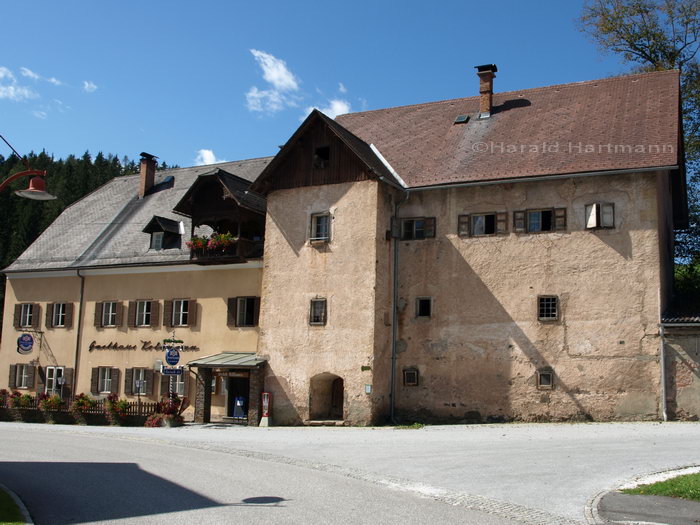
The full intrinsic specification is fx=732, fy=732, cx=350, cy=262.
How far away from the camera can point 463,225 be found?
27.7 m

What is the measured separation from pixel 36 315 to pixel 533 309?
2496cm

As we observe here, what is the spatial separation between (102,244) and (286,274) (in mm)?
13039

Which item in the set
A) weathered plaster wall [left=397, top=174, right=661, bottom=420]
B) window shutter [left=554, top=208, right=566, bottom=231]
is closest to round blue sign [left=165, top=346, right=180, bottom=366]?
weathered plaster wall [left=397, top=174, right=661, bottom=420]

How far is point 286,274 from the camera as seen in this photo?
28.7m

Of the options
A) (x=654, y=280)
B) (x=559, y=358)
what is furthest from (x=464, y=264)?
(x=654, y=280)

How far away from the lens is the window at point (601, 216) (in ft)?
83.1

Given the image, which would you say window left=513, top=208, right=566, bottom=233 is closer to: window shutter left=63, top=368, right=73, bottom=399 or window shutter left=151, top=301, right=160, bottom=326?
window shutter left=151, top=301, right=160, bottom=326

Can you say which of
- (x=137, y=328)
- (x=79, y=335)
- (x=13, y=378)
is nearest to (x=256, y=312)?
(x=137, y=328)

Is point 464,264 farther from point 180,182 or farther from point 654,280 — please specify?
point 180,182

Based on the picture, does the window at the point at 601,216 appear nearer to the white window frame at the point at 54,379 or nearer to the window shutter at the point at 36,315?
the white window frame at the point at 54,379

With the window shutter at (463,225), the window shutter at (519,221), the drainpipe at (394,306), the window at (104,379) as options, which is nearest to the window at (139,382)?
the window at (104,379)

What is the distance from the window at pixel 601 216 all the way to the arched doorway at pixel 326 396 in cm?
1066

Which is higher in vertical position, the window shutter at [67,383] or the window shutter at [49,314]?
the window shutter at [49,314]

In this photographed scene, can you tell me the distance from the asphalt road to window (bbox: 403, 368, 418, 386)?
3483mm
